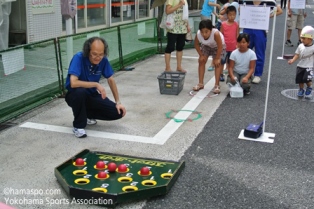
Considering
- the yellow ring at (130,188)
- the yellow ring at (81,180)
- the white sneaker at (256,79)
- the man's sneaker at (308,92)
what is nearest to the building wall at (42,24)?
the white sneaker at (256,79)

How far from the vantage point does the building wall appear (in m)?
9.34

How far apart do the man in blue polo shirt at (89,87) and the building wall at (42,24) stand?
509 cm

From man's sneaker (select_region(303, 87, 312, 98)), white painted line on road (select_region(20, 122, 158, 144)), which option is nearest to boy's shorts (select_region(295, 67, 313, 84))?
man's sneaker (select_region(303, 87, 312, 98))

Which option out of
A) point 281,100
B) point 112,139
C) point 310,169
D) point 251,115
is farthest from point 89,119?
point 281,100

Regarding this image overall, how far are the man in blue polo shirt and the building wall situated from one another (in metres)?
5.09

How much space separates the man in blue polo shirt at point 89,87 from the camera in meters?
4.50

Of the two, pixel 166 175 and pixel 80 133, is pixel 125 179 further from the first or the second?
pixel 80 133

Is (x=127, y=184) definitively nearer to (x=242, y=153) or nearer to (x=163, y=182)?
(x=163, y=182)

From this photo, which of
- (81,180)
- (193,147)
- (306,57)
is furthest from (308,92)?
(81,180)

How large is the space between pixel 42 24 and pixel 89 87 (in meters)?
5.75

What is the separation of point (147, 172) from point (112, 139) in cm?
115

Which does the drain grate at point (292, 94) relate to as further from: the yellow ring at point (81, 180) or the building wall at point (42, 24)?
the building wall at point (42, 24)

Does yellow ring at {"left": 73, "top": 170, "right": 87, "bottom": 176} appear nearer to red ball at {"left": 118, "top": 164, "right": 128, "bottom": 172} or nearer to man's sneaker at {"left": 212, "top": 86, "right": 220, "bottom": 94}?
red ball at {"left": 118, "top": 164, "right": 128, "bottom": 172}

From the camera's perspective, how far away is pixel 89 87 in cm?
459
